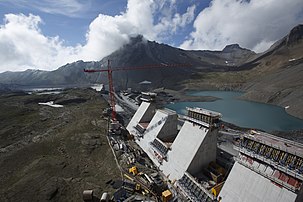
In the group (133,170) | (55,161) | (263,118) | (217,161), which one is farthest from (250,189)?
(263,118)

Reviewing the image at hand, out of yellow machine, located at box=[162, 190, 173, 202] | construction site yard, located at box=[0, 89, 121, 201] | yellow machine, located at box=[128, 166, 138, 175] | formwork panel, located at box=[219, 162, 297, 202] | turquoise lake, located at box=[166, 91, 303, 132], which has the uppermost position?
turquoise lake, located at box=[166, 91, 303, 132]

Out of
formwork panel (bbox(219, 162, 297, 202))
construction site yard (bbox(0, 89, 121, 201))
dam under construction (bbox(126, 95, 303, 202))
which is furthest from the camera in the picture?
construction site yard (bbox(0, 89, 121, 201))

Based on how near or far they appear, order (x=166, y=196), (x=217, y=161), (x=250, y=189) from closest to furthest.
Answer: (x=250, y=189)
(x=166, y=196)
(x=217, y=161)

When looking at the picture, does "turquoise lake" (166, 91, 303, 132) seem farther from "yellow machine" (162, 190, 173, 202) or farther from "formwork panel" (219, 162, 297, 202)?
"yellow machine" (162, 190, 173, 202)

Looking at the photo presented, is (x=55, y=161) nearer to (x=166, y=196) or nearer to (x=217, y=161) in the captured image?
(x=166, y=196)

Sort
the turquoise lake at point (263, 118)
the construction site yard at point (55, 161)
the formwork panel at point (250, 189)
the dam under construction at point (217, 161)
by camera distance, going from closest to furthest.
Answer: the formwork panel at point (250, 189), the dam under construction at point (217, 161), the construction site yard at point (55, 161), the turquoise lake at point (263, 118)

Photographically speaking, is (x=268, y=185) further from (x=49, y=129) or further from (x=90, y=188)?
(x=49, y=129)

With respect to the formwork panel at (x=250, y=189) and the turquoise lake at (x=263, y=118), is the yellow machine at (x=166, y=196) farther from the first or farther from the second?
the turquoise lake at (x=263, y=118)

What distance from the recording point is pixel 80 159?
34.7m

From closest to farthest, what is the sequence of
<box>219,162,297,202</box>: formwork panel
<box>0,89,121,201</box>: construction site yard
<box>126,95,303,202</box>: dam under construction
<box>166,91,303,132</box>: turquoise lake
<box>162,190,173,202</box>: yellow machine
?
<box>219,162,297,202</box>: formwork panel < <box>126,95,303,202</box>: dam under construction < <box>162,190,173,202</box>: yellow machine < <box>0,89,121,201</box>: construction site yard < <box>166,91,303,132</box>: turquoise lake

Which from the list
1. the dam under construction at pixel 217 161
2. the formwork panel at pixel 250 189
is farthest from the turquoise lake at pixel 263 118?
the formwork panel at pixel 250 189

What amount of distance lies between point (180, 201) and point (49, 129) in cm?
4667

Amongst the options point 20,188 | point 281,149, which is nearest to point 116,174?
point 20,188

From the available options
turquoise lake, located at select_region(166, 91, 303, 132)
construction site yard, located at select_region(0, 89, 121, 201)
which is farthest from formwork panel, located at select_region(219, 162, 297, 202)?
turquoise lake, located at select_region(166, 91, 303, 132)
